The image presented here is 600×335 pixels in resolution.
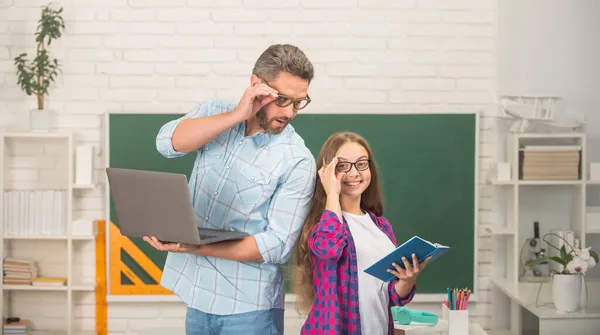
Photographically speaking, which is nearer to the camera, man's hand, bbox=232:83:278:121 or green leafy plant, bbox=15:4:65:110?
man's hand, bbox=232:83:278:121

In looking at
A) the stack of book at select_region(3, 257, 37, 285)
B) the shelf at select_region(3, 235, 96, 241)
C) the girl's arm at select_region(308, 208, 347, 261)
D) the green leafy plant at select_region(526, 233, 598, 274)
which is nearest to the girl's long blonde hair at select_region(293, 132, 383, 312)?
the girl's arm at select_region(308, 208, 347, 261)

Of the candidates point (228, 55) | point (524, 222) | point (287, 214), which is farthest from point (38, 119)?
point (524, 222)

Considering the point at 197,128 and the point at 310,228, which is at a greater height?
the point at 197,128

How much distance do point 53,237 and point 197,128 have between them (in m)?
2.27

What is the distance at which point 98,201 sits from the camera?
14.1 feet

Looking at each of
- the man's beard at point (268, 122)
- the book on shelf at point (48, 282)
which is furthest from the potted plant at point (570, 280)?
the book on shelf at point (48, 282)

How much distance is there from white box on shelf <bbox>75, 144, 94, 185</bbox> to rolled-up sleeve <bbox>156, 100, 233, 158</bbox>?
6.61ft

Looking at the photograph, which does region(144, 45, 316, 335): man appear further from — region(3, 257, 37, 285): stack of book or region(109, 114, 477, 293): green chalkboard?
region(3, 257, 37, 285): stack of book

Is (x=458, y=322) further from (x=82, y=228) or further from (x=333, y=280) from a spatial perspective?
(x=82, y=228)

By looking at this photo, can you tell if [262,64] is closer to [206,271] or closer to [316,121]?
[206,271]

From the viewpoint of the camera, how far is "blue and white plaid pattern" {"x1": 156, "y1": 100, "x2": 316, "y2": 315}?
2.15m

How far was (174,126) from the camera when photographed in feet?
7.23

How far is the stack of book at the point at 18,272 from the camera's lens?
13.7 ft

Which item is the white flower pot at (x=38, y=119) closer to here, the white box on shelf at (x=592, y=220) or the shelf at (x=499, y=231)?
the shelf at (x=499, y=231)
